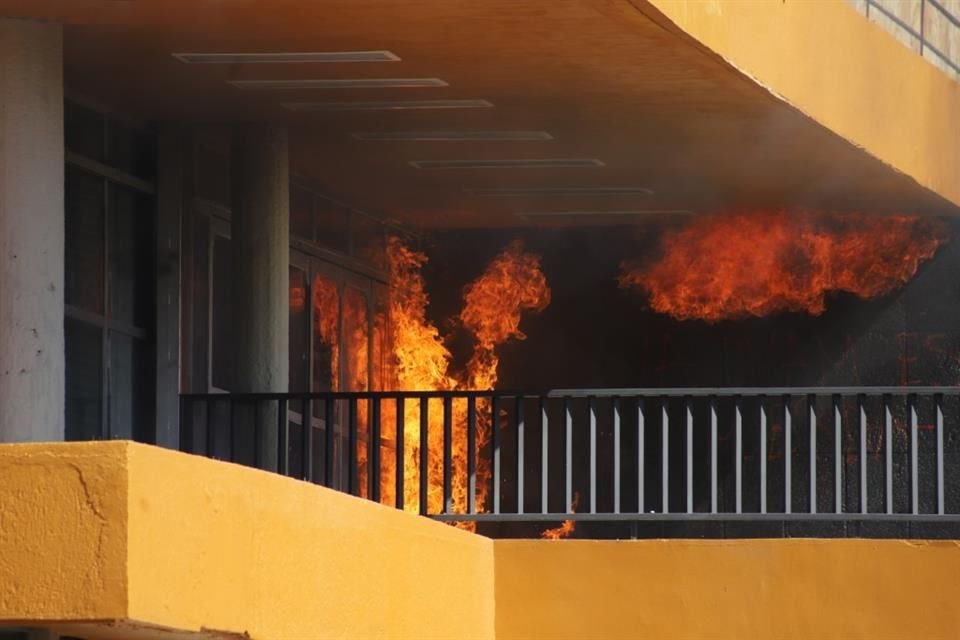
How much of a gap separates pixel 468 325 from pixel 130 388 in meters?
5.33

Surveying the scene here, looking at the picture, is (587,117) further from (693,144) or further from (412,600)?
(412,600)

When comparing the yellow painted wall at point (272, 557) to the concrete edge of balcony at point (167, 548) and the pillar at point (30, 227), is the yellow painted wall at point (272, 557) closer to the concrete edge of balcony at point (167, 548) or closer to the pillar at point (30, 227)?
the concrete edge of balcony at point (167, 548)

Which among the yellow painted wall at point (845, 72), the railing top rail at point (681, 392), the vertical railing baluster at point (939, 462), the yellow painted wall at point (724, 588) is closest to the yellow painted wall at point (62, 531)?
the yellow painted wall at point (845, 72)

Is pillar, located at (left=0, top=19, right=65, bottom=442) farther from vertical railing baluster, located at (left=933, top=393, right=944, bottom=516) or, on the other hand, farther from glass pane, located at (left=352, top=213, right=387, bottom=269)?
glass pane, located at (left=352, top=213, right=387, bottom=269)

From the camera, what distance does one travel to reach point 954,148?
52.7 feet

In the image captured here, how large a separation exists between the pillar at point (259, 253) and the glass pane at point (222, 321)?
0.72m

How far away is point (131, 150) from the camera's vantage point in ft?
44.9

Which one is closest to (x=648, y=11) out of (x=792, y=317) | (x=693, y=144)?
(x=693, y=144)

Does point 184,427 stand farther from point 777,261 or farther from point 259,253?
point 777,261

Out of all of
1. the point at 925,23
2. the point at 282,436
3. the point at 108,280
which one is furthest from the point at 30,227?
the point at 925,23

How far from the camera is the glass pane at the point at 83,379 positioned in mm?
12766

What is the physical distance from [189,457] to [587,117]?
7103 mm

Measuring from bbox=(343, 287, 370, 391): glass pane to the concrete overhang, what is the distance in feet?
2.59

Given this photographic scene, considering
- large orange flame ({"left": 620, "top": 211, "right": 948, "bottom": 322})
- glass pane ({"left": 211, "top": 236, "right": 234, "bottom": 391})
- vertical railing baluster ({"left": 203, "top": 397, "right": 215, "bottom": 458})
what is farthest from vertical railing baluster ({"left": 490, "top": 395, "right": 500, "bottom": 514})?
large orange flame ({"left": 620, "top": 211, "right": 948, "bottom": 322})
